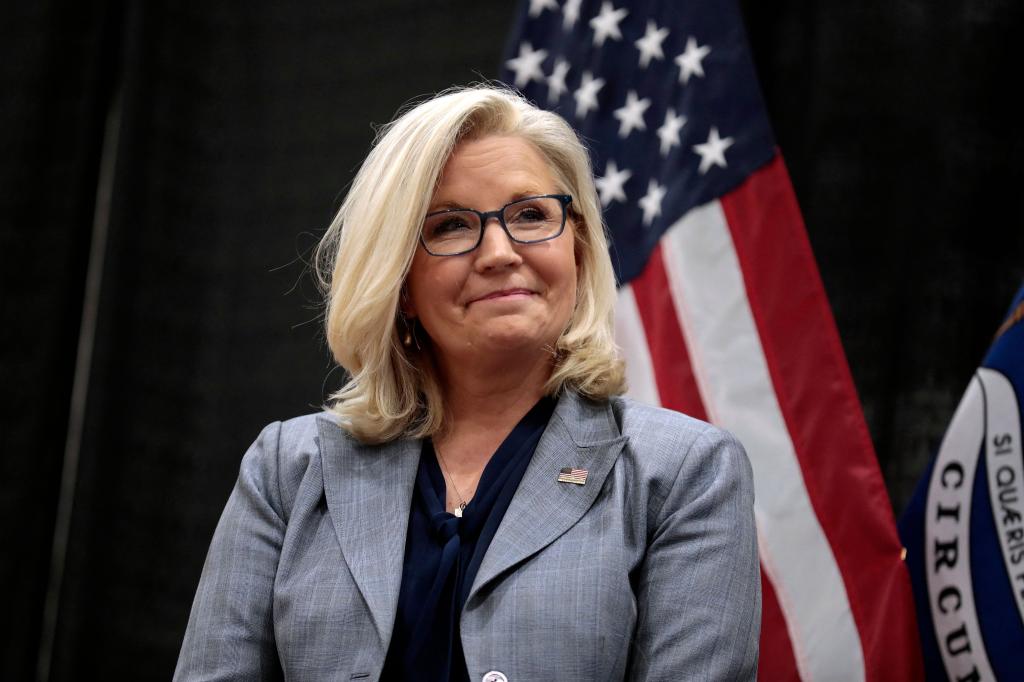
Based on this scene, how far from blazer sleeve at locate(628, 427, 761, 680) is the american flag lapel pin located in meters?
0.11

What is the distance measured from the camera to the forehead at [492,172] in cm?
157

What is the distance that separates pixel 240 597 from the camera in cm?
149

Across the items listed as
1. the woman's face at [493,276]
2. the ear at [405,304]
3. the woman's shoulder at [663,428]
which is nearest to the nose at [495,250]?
the woman's face at [493,276]

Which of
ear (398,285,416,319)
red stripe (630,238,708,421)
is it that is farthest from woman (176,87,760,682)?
red stripe (630,238,708,421)

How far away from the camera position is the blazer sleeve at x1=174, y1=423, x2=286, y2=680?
1.47 metres

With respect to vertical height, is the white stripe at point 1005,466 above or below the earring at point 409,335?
below

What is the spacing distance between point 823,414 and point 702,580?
705 mm

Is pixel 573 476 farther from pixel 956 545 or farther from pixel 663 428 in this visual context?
pixel 956 545

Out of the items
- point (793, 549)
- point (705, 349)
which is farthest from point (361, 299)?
point (793, 549)

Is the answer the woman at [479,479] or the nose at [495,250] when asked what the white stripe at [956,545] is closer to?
the woman at [479,479]

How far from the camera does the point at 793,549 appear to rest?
1.93 m

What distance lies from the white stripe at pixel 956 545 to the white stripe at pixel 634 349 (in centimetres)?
52

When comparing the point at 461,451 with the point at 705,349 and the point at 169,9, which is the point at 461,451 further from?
the point at 169,9

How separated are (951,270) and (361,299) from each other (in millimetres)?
1224
